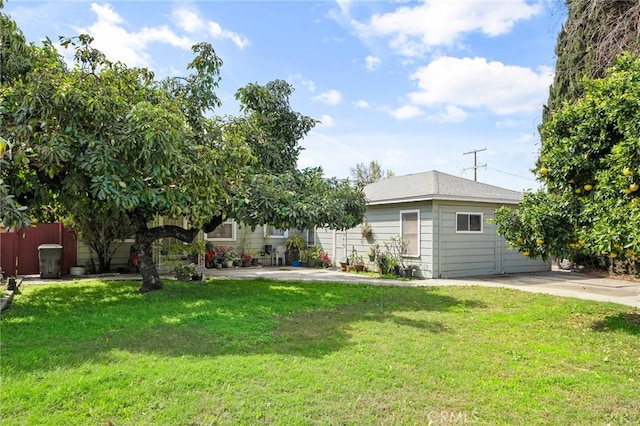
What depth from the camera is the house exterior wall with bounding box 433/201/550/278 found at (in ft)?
A: 39.0

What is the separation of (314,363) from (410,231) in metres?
8.77

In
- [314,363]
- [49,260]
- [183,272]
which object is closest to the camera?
[314,363]

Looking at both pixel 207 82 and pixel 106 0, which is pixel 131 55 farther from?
pixel 106 0

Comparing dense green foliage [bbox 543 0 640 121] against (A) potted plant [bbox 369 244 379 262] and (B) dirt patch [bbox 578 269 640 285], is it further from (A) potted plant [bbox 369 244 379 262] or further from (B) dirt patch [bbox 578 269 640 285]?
(A) potted plant [bbox 369 244 379 262]

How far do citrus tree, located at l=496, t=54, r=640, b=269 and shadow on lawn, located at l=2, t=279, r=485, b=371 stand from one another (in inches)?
82.4

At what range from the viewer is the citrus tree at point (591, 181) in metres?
5.05

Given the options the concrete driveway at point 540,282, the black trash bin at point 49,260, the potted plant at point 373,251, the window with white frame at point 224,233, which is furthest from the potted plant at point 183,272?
the potted plant at point 373,251

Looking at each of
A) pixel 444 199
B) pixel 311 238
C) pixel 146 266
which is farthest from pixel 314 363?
pixel 311 238

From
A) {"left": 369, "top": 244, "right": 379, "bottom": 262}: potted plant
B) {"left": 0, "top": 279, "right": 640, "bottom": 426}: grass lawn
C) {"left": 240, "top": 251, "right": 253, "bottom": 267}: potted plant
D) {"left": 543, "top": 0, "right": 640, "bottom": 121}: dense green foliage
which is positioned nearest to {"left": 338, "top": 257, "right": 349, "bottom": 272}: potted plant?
{"left": 369, "top": 244, "right": 379, "bottom": 262}: potted plant

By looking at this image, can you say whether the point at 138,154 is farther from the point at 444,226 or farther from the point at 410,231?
the point at 444,226

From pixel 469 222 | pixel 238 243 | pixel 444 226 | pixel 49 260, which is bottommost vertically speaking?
pixel 49 260

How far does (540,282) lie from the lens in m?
11.3

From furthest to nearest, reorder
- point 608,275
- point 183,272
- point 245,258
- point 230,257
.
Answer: point 245,258 → point 230,257 → point 608,275 → point 183,272

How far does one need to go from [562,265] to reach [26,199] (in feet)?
56.0
